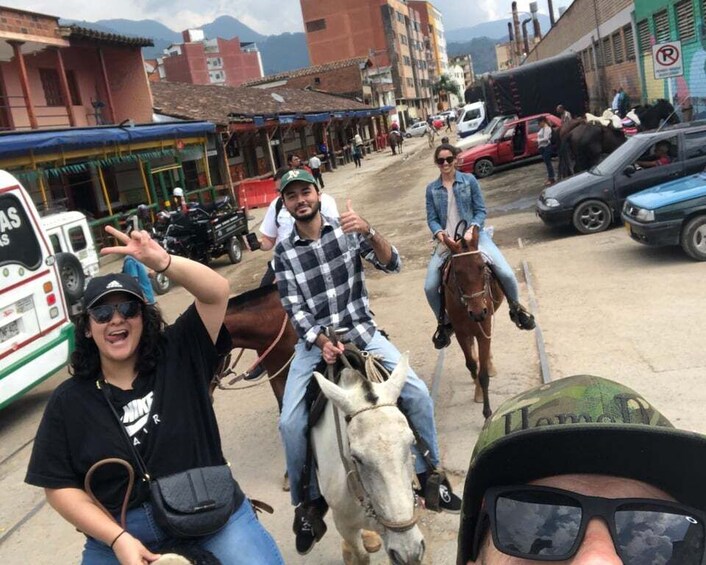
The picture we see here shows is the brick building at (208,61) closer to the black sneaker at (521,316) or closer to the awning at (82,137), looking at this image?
the awning at (82,137)

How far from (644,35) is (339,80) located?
44.7m

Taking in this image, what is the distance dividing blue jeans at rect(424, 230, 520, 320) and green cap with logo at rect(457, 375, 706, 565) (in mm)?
4491

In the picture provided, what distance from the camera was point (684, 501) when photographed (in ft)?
4.11

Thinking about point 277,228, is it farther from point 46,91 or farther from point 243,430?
point 46,91

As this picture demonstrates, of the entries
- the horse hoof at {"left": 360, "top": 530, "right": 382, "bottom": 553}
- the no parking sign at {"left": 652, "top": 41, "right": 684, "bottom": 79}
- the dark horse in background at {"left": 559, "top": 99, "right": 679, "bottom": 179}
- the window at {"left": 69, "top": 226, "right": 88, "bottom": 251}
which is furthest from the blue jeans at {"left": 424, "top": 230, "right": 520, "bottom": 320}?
the dark horse in background at {"left": 559, "top": 99, "right": 679, "bottom": 179}

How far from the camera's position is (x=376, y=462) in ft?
9.73

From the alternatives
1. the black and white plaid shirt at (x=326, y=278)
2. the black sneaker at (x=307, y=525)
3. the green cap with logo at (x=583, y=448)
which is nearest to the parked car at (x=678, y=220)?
the black and white plaid shirt at (x=326, y=278)

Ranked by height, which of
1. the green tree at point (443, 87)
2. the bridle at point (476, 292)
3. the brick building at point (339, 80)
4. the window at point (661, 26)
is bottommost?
the bridle at point (476, 292)

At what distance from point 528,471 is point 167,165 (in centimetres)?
2407

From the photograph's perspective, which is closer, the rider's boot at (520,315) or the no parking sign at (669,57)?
the rider's boot at (520,315)

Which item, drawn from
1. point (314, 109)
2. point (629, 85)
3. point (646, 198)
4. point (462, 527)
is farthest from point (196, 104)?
point (462, 527)

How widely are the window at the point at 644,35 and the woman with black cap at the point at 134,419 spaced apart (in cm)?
2386

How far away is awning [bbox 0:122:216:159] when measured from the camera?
575 inches

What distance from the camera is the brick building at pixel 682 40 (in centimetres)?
1692
